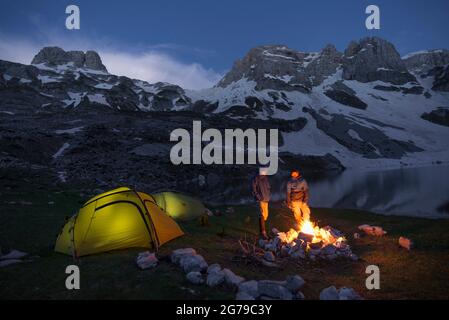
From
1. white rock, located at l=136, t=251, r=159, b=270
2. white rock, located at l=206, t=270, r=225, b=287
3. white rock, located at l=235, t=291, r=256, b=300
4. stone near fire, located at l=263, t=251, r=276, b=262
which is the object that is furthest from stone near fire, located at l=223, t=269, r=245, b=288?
stone near fire, located at l=263, t=251, r=276, b=262

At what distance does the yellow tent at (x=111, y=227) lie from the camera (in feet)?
37.3

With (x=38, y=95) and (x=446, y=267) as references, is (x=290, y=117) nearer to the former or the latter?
(x=38, y=95)

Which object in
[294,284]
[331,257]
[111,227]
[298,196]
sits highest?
[298,196]

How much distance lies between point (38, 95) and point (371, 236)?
537 ft

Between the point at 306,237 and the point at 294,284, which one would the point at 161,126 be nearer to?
the point at 306,237

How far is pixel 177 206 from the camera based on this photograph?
1969 cm

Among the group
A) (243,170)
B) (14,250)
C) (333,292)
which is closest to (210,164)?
(243,170)

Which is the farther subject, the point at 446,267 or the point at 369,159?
the point at 369,159

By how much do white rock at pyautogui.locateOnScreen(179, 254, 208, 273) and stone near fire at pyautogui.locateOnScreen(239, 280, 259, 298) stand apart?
4.43ft

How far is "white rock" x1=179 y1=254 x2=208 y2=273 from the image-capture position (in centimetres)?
857

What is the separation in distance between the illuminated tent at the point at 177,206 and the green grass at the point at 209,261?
1895 mm

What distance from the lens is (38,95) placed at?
147 metres

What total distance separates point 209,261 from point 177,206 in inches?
373

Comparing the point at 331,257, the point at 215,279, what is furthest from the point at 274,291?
the point at 331,257
